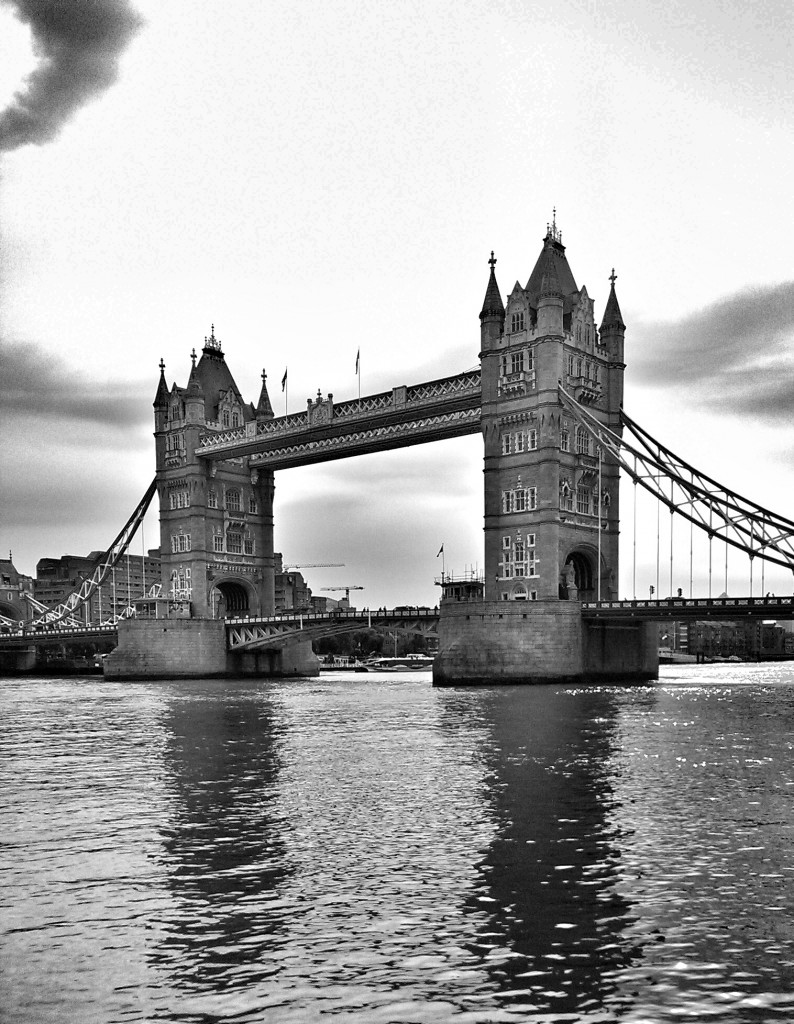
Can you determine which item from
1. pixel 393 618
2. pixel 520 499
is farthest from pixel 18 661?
pixel 520 499

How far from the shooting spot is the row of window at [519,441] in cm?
7256

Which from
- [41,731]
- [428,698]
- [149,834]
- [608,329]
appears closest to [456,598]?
[428,698]

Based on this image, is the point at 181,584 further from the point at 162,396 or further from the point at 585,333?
the point at 585,333

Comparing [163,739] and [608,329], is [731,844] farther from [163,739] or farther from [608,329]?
[608,329]

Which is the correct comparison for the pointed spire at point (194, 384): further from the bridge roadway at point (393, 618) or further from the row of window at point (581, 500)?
the row of window at point (581, 500)

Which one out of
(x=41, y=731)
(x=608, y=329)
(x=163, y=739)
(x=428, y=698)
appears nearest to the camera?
(x=163, y=739)

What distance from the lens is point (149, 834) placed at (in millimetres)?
17484

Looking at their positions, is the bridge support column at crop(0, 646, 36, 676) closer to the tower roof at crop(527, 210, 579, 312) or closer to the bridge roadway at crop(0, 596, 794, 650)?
the bridge roadway at crop(0, 596, 794, 650)

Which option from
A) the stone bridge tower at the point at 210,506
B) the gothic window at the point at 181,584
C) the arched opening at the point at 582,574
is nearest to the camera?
the arched opening at the point at 582,574

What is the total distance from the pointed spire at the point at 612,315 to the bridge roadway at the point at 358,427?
10814 mm

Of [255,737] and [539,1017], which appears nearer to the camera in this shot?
[539,1017]

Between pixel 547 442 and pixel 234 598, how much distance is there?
45.9 metres

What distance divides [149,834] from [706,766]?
15055 mm

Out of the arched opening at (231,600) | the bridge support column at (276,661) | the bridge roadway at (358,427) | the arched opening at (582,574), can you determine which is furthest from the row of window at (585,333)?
the arched opening at (231,600)
